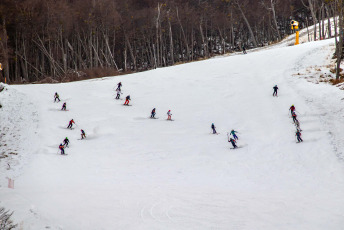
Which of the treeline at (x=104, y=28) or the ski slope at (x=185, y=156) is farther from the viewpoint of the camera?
the treeline at (x=104, y=28)

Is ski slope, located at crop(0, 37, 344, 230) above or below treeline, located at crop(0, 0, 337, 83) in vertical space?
below

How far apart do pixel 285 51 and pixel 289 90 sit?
47.4 ft

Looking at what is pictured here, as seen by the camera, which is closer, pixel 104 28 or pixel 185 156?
pixel 185 156

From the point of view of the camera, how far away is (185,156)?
19281 millimetres

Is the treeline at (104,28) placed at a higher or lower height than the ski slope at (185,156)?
higher

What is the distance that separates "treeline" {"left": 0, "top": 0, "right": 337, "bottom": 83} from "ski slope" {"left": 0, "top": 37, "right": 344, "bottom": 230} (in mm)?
16336

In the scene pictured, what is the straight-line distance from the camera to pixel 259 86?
99.6 feet

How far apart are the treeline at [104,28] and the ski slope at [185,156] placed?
16336 mm

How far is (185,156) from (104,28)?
41.2m

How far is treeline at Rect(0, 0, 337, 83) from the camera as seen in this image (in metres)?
47.8

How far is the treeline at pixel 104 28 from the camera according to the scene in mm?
47781

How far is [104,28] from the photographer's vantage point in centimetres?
5444

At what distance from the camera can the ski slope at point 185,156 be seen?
10.9m

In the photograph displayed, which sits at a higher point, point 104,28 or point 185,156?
point 104,28
